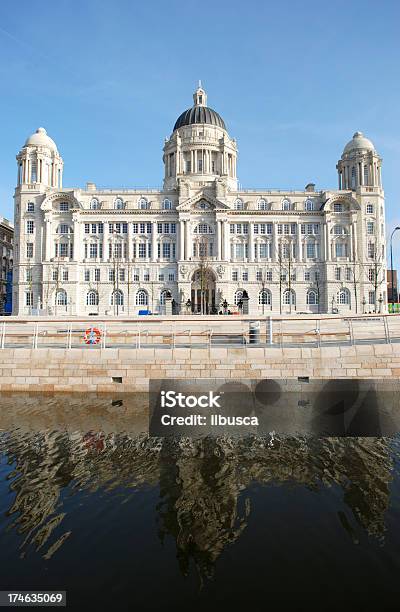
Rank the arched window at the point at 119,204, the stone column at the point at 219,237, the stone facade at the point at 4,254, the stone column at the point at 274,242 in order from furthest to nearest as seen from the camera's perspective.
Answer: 1. the stone facade at the point at 4,254
2. the arched window at the point at 119,204
3. the stone column at the point at 274,242
4. the stone column at the point at 219,237

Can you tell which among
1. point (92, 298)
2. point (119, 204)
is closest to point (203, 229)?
point (119, 204)

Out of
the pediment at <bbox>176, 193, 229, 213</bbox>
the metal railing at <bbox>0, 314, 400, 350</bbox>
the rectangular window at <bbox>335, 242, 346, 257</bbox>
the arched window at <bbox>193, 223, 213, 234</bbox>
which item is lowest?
the metal railing at <bbox>0, 314, 400, 350</bbox>

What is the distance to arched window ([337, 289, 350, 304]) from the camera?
70125 mm

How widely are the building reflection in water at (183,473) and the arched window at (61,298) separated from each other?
56419 millimetres

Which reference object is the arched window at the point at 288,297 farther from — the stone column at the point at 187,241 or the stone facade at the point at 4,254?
the stone facade at the point at 4,254

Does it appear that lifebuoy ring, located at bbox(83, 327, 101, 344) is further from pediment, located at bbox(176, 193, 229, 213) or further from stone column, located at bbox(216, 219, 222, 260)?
pediment, located at bbox(176, 193, 229, 213)

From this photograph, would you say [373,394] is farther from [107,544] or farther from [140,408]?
[107,544]

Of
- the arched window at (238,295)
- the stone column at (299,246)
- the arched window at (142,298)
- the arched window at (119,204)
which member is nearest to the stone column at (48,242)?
the arched window at (119,204)

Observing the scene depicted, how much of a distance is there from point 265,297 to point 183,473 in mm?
61996

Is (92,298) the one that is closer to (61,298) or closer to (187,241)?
(61,298)

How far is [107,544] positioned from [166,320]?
25.3m

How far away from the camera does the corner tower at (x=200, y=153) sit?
82.1 meters

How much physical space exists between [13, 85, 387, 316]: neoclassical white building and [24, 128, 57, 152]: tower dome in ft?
0.91

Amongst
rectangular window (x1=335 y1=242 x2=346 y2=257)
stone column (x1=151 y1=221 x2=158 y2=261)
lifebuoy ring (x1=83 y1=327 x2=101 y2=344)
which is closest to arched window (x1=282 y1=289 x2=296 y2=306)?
rectangular window (x1=335 y1=242 x2=346 y2=257)
